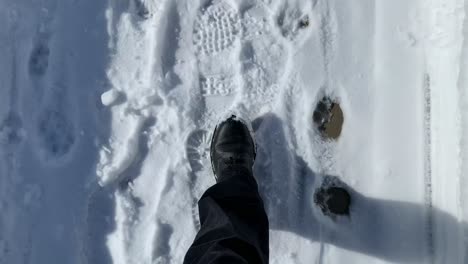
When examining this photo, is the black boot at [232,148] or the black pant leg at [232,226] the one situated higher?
the black boot at [232,148]

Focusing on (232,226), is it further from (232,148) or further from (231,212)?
(232,148)

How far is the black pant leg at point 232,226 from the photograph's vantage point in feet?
4.45

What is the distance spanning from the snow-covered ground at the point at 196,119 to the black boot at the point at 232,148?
6 cm

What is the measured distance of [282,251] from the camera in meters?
1.69

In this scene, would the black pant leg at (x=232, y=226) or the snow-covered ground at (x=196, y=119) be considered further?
the snow-covered ground at (x=196, y=119)

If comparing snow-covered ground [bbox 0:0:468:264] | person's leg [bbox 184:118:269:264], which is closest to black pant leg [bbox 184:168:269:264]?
person's leg [bbox 184:118:269:264]

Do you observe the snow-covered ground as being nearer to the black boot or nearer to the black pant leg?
the black boot

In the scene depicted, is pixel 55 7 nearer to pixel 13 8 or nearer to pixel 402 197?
pixel 13 8

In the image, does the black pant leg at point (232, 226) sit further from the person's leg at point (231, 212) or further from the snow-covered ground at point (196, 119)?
the snow-covered ground at point (196, 119)

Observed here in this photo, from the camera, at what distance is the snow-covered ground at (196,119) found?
169cm

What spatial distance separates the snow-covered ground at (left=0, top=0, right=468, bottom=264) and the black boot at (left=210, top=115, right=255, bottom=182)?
59 millimetres

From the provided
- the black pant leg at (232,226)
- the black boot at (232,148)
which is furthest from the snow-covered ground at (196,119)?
the black pant leg at (232,226)

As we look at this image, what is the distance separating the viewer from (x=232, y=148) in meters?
1.67

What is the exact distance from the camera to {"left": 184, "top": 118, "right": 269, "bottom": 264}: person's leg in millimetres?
1366
